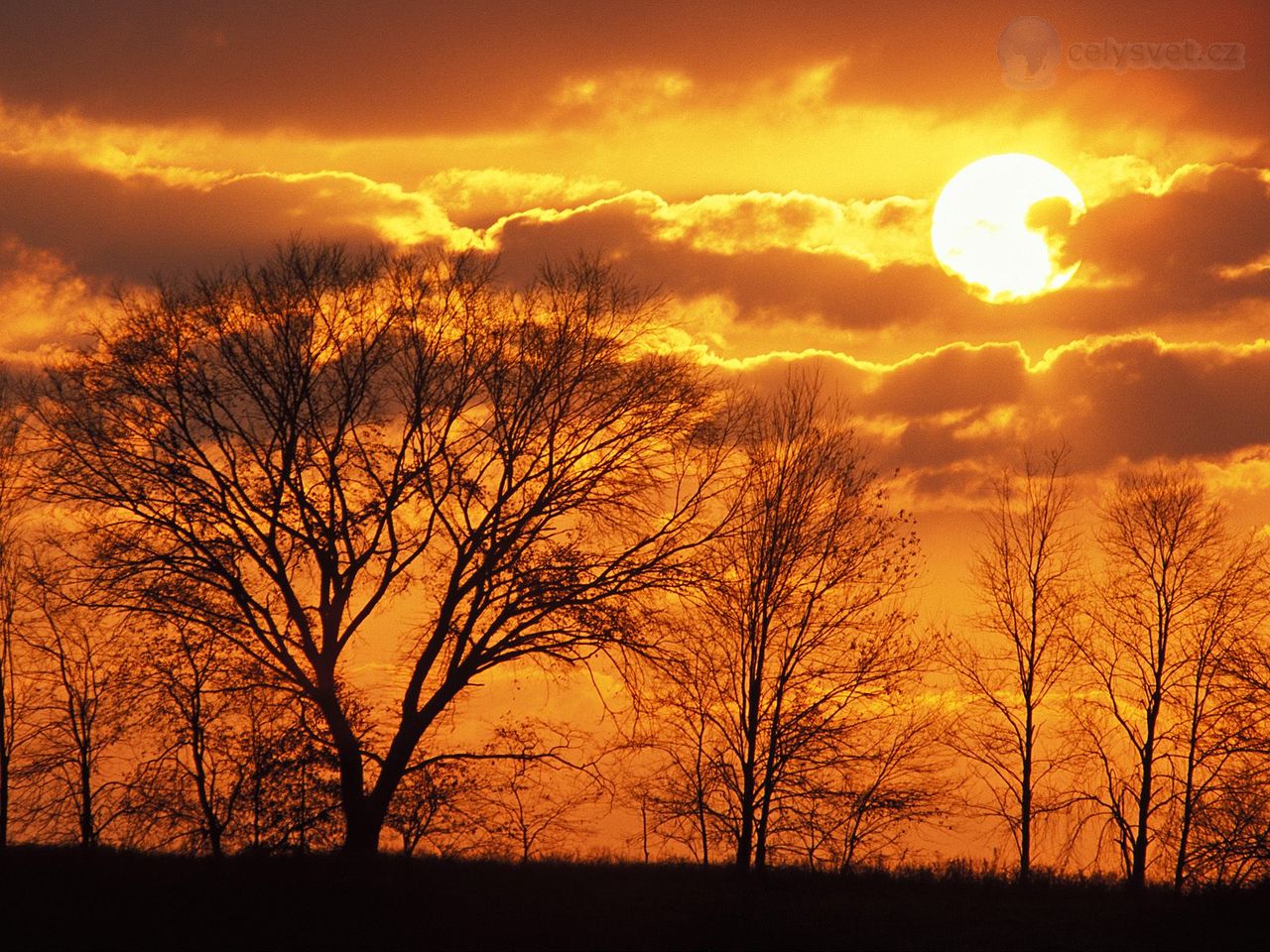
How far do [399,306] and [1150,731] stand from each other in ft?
73.8

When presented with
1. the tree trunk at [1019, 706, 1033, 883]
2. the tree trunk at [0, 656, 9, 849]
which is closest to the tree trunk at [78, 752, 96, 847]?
the tree trunk at [0, 656, 9, 849]

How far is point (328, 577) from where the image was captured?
2744 centimetres

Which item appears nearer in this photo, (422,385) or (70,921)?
(70,921)

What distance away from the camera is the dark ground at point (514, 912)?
21.3 meters

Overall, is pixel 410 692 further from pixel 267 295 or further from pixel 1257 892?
pixel 1257 892

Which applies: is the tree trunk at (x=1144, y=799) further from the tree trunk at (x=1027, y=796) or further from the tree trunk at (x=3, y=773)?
the tree trunk at (x=3, y=773)

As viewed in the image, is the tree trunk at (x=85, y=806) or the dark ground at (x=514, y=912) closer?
the dark ground at (x=514, y=912)

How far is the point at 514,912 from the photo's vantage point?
893 inches

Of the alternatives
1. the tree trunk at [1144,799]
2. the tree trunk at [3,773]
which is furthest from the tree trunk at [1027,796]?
the tree trunk at [3,773]

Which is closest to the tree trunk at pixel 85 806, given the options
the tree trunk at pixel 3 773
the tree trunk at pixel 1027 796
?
the tree trunk at pixel 3 773

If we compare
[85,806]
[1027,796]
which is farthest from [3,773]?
[1027,796]

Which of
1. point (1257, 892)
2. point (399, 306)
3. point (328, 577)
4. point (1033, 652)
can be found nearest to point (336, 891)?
point (328, 577)

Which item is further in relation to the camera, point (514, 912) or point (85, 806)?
point (85, 806)

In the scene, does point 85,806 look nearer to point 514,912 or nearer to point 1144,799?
point 514,912
